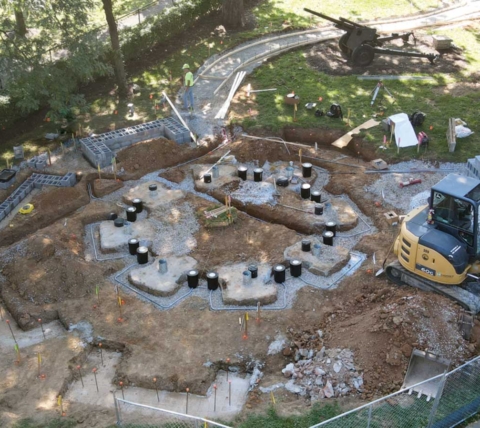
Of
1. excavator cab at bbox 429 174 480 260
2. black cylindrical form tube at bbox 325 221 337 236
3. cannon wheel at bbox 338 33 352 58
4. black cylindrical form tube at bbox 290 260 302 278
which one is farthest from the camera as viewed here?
cannon wheel at bbox 338 33 352 58

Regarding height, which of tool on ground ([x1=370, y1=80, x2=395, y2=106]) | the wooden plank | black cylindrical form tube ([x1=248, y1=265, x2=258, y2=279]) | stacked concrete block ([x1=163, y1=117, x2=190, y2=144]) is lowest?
black cylindrical form tube ([x1=248, y1=265, x2=258, y2=279])

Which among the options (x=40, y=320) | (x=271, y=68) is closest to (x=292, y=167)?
(x=271, y=68)

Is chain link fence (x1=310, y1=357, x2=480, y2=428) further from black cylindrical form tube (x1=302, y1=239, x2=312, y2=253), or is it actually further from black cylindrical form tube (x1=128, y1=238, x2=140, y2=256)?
black cylindrical form tube (x1=128, y1=238, x2=140, y2=256)

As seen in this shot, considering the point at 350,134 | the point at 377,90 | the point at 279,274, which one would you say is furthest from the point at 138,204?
the point at 377,90

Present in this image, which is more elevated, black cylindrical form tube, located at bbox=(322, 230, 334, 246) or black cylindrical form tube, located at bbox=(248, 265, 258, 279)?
black cylindrical form tube, located at bbox=(248, 265, 258, 279)

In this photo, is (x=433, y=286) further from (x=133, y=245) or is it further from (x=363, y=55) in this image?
(x=363, y=55)

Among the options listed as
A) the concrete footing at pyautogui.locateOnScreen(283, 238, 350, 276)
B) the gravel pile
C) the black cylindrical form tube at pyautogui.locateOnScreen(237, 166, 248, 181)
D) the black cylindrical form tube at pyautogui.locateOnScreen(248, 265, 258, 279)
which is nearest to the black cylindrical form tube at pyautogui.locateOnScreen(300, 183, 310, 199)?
the gravel pile
